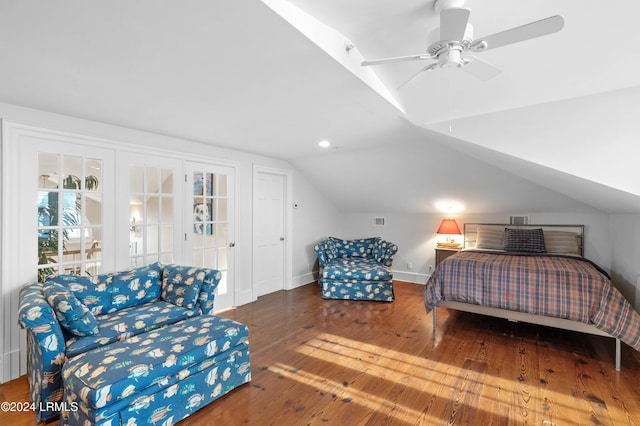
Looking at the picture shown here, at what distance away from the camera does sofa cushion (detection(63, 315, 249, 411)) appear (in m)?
1.67

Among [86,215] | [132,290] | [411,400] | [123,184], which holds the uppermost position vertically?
[123,184]

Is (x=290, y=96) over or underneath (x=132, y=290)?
over

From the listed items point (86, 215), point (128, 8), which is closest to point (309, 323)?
point (86, 215)

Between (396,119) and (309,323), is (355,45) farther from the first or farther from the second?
(309,323)

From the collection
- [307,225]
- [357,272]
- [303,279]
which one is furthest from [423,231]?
[303,279]

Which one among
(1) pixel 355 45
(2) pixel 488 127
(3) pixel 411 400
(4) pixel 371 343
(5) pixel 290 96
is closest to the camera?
(1) pixel 355 45

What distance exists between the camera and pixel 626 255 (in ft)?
11.3

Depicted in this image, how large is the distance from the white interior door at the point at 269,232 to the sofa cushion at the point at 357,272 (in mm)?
878

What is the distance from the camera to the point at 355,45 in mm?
2039

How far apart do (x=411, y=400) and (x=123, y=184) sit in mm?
3339

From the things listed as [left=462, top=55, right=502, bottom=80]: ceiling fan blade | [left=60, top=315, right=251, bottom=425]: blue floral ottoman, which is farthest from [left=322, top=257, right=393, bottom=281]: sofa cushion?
[left=462, top=55, right=502, bottom=80]: ceiling fan blade

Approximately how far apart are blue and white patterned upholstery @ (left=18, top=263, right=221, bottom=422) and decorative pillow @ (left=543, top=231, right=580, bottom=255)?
4.52 m

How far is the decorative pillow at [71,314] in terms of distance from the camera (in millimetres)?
2074

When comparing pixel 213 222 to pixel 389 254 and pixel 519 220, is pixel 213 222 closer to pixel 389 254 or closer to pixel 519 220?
pixel 389 254
